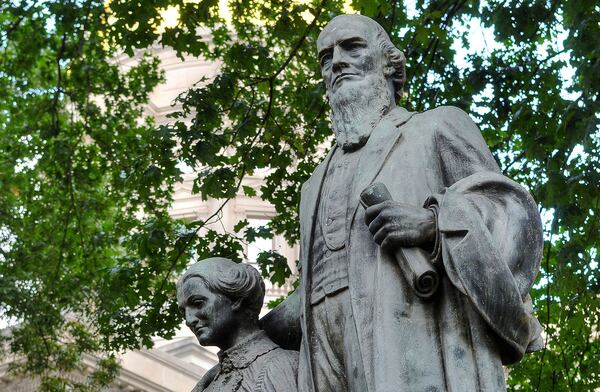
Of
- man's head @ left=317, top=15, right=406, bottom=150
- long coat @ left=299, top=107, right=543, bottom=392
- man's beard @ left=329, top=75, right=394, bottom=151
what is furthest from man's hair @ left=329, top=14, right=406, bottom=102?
long coat @ left=299, top=107, right=543, bottom=392

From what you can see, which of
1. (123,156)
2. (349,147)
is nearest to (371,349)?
(349,147)

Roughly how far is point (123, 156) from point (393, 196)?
1359 cm

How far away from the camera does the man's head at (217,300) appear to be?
6.27m

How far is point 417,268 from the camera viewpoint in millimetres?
5359

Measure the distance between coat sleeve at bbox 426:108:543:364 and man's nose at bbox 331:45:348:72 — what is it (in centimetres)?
81

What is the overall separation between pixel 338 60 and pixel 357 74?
11 centimetres

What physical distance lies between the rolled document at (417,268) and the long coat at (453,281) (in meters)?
0.04

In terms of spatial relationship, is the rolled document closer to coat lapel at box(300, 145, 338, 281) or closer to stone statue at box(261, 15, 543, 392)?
stone statue at box(261, 15, 543, 392)

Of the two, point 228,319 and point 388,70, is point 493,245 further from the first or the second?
point 228,319

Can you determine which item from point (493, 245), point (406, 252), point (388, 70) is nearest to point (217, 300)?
point (406, 252)

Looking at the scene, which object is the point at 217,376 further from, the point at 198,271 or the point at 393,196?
the point at 393,196

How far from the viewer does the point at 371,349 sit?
17.6 ft

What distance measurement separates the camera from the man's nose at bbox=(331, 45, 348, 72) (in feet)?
20.5

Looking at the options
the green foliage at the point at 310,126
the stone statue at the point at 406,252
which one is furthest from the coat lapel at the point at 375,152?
the green foliage at the point at 310,126
